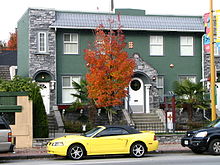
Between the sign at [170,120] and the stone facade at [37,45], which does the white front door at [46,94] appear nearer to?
the stone facade at [37,45]

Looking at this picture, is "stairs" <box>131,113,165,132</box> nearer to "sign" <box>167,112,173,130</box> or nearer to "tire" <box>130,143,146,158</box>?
"sign" <box>167,112,173,130</box>

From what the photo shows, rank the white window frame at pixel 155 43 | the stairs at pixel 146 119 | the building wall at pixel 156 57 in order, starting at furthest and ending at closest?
1. the white window frame at pixel 155 43
2. the building wall at pixel 156 57
3. the stairs at pixel 146 119

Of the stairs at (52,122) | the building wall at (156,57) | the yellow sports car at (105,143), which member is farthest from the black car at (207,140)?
the building wall at (156,57)

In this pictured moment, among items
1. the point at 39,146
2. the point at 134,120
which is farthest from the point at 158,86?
the point at 39,146

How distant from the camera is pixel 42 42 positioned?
95.3ft

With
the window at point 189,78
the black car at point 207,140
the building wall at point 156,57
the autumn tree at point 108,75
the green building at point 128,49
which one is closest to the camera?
the black car at point 207,140

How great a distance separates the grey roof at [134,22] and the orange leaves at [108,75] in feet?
14.4

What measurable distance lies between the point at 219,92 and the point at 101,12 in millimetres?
9670

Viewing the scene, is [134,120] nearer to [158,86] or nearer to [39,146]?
[158,86]

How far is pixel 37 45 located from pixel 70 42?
2169mm

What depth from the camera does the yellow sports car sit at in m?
16.7

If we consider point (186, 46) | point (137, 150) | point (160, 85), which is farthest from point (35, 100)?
point (186, 46)

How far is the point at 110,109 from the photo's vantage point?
1053 inches

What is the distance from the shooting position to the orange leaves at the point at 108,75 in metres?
24.6
